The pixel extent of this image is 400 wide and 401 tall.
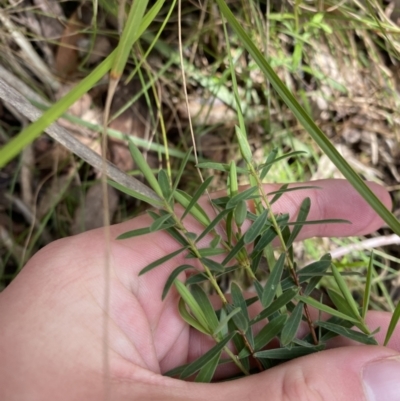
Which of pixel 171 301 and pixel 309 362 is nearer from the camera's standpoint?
pixel 309 362

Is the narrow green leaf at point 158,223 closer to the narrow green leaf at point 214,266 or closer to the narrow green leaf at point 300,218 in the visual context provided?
the narrow green leaf at point 214,266

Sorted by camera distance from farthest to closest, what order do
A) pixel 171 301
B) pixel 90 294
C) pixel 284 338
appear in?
pixel 171 301 → pixel 90 294 → pixel 284 338

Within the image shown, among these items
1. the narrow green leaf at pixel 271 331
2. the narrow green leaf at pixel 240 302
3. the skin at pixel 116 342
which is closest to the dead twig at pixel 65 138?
the skin at pixel 116 342

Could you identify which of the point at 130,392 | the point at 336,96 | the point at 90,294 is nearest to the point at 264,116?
the point at 336,96

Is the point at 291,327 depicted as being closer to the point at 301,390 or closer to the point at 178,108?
the point at 301,390

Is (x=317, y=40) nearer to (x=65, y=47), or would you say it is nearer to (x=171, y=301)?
(x=65, y=47)
